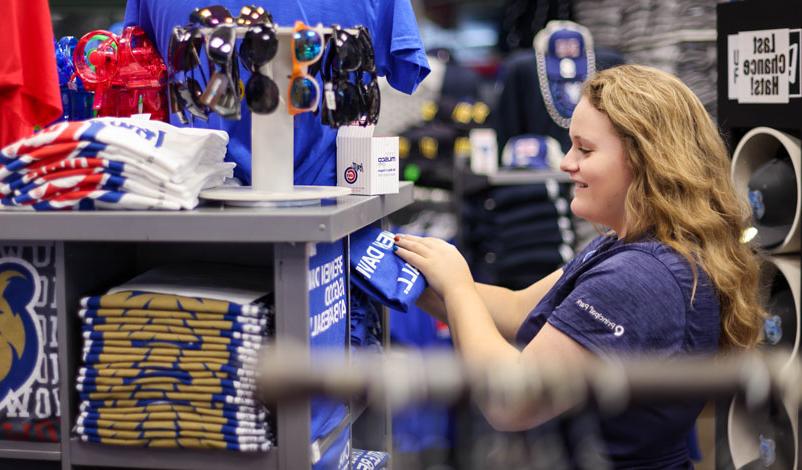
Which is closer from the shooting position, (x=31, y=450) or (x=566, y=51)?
(x=31, y=450)

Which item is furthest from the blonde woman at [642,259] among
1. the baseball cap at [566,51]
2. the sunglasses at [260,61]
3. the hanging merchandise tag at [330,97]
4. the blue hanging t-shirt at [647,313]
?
the baseball cap at [566,51]

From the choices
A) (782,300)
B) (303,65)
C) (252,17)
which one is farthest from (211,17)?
(782,300)

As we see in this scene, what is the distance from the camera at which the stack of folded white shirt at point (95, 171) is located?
1.74 metres

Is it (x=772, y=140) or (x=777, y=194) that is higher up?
(x=772, y=140)

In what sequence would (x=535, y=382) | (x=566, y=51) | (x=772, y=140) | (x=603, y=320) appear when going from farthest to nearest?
Result: (x=566, y=51) < (x=772, y=140) < (x=603, y=320) < (x=535, y=382)

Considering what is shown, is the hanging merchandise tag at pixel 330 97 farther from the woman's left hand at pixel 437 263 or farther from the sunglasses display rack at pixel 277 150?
the woman's left hand at pixel 437 263

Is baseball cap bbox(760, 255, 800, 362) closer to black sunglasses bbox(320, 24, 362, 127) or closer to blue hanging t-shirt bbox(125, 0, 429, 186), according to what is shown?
blue hanging t-shirt bbox(125, 0, 429, 186)

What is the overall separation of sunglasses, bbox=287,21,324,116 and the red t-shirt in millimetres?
898

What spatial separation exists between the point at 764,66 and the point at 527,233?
147 centimetres

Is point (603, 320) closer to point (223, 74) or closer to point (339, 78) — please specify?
point (339, 78)

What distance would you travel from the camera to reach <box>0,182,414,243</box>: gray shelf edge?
166 cm

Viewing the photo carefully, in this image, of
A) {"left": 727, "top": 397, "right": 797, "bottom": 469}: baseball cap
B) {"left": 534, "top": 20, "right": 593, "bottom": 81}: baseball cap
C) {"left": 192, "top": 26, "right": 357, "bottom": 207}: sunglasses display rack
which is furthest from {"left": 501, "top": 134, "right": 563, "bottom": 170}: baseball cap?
{"left": 192, "top": 26, "right": 357, "bottom": 207}: sunglasses display rack

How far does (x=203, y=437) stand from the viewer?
1768 millimetres

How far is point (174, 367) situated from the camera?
177 centimetres
